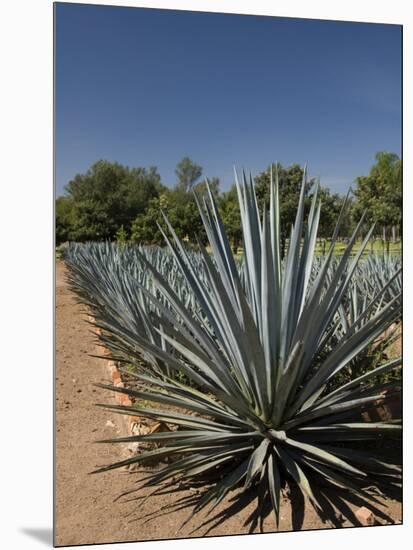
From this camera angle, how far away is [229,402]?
1839 millimetres

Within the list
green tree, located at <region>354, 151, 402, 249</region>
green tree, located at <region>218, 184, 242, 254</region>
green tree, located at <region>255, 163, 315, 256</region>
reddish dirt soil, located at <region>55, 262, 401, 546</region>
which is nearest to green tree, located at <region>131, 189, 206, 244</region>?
green tree, located at <region>218, 184, 242, 254</region>

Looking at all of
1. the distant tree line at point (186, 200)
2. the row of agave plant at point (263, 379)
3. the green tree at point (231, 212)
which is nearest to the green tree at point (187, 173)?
the distant tree line at point (186, 200)

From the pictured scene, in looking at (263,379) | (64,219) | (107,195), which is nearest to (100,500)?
(263,379)

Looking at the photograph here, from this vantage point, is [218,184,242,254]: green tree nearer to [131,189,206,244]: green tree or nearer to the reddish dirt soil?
[131,189,206,244]: green tree

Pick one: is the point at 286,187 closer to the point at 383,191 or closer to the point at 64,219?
the point at 383,191

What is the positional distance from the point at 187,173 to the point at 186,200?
121mm

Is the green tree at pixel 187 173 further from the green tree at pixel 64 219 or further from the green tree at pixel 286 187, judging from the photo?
the green tree at pixel 64 219

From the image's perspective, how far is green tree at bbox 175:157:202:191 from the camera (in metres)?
2.38

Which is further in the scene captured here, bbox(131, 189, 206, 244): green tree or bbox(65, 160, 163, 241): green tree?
bbox(131, 189, 206, 244): green tree

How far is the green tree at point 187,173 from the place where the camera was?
2383 millimetres

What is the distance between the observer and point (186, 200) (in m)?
2.47

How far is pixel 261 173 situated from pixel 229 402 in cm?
99
